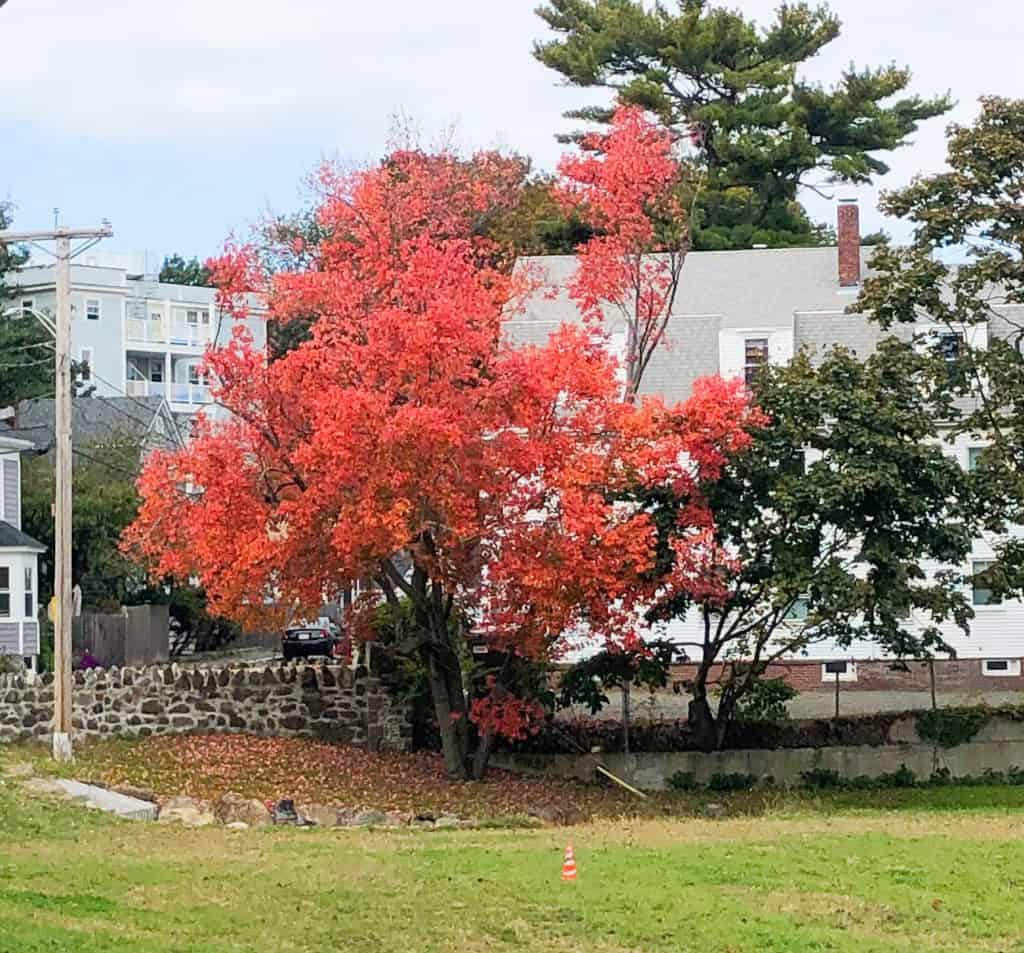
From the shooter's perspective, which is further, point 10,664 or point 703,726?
point 10,664

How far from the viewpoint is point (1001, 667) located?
4700cm

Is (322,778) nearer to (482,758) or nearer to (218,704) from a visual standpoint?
(482,758)

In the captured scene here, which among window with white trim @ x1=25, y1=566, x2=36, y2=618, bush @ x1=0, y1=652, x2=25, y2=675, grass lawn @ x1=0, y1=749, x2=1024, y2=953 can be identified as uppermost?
window with white trim @ x1=25, y1=566, x2=36, y2=618

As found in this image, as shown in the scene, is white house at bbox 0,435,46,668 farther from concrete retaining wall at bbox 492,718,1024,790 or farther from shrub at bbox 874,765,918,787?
shrub at bbox 874,765,918,787

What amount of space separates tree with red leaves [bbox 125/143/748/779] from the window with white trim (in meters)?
19.3

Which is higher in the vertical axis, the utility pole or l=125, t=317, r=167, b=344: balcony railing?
l=125, t=317, r=167, b=344: balcony railing

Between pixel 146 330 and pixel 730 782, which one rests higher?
pixel 146 330

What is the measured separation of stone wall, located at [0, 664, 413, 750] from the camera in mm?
32594

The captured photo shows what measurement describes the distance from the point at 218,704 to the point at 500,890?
18.6 m

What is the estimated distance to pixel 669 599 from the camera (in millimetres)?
32562

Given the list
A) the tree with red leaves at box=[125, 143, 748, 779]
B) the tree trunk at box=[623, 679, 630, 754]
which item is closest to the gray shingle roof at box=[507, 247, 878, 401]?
the tree trunk at box=[623, 679, 630, 754]

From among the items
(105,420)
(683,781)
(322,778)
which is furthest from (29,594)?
(105,420)

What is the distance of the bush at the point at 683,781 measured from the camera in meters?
34.0

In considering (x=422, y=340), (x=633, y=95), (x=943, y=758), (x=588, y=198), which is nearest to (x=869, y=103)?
(x=633, y=95)
